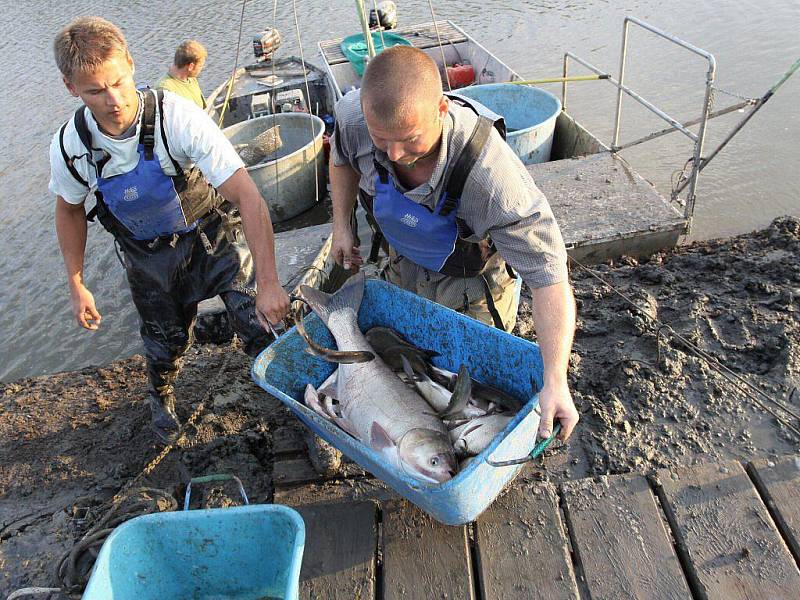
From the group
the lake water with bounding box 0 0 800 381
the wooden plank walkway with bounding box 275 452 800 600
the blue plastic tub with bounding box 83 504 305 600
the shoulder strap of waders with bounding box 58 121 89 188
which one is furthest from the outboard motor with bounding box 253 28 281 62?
the blue plastic tub with bounding box 83 504 305 600

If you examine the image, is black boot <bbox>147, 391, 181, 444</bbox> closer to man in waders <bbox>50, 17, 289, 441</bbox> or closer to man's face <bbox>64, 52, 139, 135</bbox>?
man in waders <bbox>50, 17, 289, 441</bbox>

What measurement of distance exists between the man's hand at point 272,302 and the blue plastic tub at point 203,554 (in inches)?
42.2

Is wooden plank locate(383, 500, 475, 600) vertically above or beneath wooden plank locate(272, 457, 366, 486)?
above

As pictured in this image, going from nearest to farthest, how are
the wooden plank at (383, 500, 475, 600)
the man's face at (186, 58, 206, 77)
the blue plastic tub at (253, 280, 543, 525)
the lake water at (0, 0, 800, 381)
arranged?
the blue plastic tub at (253, 280, 543, 525) < the wooden plank at (383, 500, 475, 600) < the lake water at (0, 0, 800, 381) < the man's face at (186, 58, 206, 77)

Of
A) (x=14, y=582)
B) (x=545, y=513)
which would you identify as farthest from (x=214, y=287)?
(x=545, y=513)

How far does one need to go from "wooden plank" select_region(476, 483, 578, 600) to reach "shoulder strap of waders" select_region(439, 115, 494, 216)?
1443 millimetres

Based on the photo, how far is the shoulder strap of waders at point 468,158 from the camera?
8.29 feet

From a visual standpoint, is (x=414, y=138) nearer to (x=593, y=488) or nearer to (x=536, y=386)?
(x=536, y=386)

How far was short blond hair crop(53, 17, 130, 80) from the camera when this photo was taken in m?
2.90

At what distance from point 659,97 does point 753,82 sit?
1382mm

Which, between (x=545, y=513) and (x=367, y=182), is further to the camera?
(x=367, y=182)

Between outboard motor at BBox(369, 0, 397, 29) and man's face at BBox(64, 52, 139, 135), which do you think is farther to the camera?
outboard motor at BBox(369, 0, 397, 29)

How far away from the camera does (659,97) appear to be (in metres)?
9.03

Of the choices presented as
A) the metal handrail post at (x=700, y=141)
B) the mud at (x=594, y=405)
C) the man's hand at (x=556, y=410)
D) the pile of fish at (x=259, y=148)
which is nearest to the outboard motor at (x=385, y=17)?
the pile of fish at (x=259, y=148)
